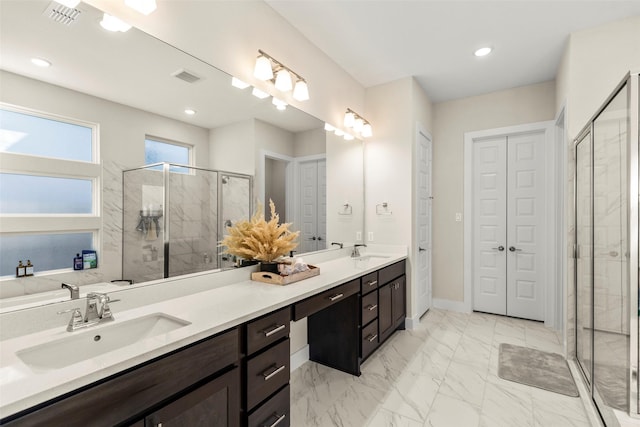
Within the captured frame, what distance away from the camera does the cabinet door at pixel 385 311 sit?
8.77ft

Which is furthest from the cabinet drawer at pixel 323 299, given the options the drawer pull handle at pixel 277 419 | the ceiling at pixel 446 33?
the ceiling at pixel 446 33

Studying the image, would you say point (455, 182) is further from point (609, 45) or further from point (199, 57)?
point (199, 57)

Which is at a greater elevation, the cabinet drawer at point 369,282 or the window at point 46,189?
the window at point 46,189

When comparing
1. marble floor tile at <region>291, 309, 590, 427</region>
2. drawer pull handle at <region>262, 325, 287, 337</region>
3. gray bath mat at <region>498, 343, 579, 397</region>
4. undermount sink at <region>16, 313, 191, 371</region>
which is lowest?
marble floor tile at <region>291, 309, 590, 427</region>

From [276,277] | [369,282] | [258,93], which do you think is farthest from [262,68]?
[369,282]

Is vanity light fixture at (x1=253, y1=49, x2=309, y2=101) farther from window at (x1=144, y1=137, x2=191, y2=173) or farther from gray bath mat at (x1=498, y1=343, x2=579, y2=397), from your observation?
gray bath mat at (x1=498, y1=343, x2=579, y2=397)

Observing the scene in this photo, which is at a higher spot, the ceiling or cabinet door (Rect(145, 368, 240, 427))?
the ceiling

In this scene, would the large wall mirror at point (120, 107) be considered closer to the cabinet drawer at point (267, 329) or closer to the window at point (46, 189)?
the window at point (46, 189)

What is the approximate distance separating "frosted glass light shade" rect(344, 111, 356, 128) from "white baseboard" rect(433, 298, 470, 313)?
2595mm

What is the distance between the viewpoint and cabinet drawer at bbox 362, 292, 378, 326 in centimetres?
241

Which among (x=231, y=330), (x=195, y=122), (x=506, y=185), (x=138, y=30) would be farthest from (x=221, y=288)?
(x=506, y=185)

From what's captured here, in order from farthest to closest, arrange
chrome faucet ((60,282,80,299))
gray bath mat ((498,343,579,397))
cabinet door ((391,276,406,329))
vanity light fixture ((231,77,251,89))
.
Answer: cabinet door ((391,276,406,329)), gray bath mat ((498,343,579,397)), vanity light fixture ((231,77,251,89)), chrome faucet ((60,282,80,299))

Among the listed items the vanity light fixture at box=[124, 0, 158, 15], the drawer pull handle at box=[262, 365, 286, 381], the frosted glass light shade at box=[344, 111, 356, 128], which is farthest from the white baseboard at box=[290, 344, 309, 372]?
the vanity light fixture at box=[124, 0, 158, 15]

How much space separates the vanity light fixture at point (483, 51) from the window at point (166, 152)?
9.08 ft
